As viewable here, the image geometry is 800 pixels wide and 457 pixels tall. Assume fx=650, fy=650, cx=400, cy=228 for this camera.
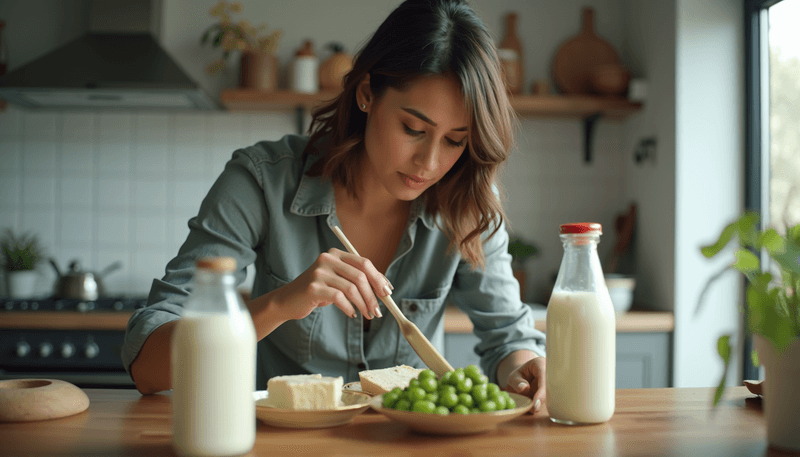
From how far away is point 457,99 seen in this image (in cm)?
118

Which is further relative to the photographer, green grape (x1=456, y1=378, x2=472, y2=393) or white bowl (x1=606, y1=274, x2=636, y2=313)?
white bowl (x1=606, y1=274, x2=636, y2=313)

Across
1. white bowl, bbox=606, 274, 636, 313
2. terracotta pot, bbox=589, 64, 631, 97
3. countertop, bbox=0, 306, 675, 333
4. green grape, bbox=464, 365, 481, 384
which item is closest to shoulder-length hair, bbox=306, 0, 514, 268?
green grape, bbox=464, 365, 481, 384

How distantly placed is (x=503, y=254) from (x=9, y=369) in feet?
6.35

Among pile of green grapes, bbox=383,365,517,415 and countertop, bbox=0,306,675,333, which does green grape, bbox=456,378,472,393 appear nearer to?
pile of green grapes, bbox=383,365,517,415

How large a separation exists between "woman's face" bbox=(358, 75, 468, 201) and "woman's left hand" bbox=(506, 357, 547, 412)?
39cm

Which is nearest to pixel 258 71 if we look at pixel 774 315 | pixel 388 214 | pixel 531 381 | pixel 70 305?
pixel 70 305

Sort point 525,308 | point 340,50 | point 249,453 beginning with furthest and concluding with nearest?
point 340,50, point 525,308, point 249,453

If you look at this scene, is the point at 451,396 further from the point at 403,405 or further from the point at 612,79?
the point at 612,79

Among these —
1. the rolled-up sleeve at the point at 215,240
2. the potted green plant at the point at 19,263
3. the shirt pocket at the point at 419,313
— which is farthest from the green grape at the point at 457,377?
the potted green plant at the point at 19,263

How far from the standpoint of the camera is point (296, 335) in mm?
1380

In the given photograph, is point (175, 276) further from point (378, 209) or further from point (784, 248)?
point (784, 248)

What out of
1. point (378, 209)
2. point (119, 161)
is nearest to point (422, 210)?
point (378, 209)

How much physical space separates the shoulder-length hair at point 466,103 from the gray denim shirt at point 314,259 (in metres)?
0.05

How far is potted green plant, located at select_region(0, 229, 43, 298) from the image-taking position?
109 inches
